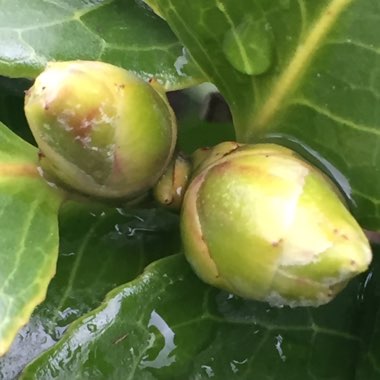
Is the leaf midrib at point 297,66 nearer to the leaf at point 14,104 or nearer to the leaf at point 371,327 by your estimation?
the leaf at point 371,327

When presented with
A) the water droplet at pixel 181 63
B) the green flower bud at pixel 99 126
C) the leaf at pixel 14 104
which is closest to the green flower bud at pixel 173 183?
the green flower bud at pixel 99 126

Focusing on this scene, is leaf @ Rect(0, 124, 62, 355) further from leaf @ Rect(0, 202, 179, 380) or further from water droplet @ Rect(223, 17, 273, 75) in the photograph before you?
water droplet @ Rect(223, 17, 273, 75)

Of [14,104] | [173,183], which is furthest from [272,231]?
[14,104]

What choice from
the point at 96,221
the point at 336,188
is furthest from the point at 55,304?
the point at 336,188

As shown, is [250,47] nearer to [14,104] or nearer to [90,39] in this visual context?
[90,39]

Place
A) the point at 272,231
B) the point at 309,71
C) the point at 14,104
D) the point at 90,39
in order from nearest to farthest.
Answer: the point at 272,231
the point at 309,71
the point at 90,39
the point at 14,104

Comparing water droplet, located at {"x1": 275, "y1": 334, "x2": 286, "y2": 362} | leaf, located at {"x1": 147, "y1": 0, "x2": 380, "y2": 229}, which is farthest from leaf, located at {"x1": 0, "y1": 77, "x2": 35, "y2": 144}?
water droplet, located at {"x1": 275, "y1": 334, "x2": 286, "y2": 362}

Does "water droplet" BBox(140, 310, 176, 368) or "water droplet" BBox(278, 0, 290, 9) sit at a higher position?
"water droplet" BBox(278, 0, 290, 9)
